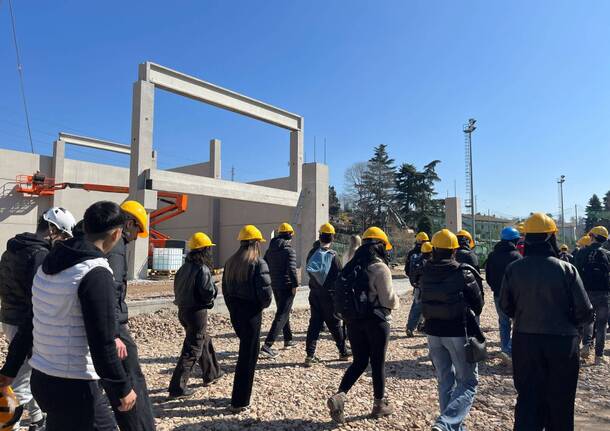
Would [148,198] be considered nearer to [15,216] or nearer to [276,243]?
[15,216]

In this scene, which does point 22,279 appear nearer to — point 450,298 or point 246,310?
point 246,310

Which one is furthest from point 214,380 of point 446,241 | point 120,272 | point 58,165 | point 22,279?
point 58,165

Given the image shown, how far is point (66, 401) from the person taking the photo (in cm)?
209

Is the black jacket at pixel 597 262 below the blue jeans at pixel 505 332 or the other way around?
the other way around

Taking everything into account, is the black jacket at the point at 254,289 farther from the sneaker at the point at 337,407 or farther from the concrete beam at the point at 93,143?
the concrete beam at the point at 93,143

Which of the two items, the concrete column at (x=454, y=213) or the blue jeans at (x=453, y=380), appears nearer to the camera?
the blue jeans at (x=453, y=380)

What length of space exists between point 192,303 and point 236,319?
0.58 meters

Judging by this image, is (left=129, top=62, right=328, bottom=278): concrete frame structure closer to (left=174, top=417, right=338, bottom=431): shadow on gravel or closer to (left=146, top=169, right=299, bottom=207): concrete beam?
(left=146, top=169, right=299, bottom=207): concrete beam

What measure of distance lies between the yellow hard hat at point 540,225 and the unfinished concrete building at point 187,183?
13.4m

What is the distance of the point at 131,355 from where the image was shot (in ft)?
8.84

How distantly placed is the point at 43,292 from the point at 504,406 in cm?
469

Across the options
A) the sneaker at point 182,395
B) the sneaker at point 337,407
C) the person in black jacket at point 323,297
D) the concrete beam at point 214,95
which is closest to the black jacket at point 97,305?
the sneaker at point 337,407

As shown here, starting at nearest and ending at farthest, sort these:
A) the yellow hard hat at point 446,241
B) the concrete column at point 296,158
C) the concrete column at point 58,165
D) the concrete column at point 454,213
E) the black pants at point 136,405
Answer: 1. the black pants at point 136,405
2. the yellow hard hat at point 446,241
3. the concrete column at point 296,158
4. the concrete column at point 58,165
5. the concrete column at point 454,213

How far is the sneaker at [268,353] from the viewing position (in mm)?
6461
